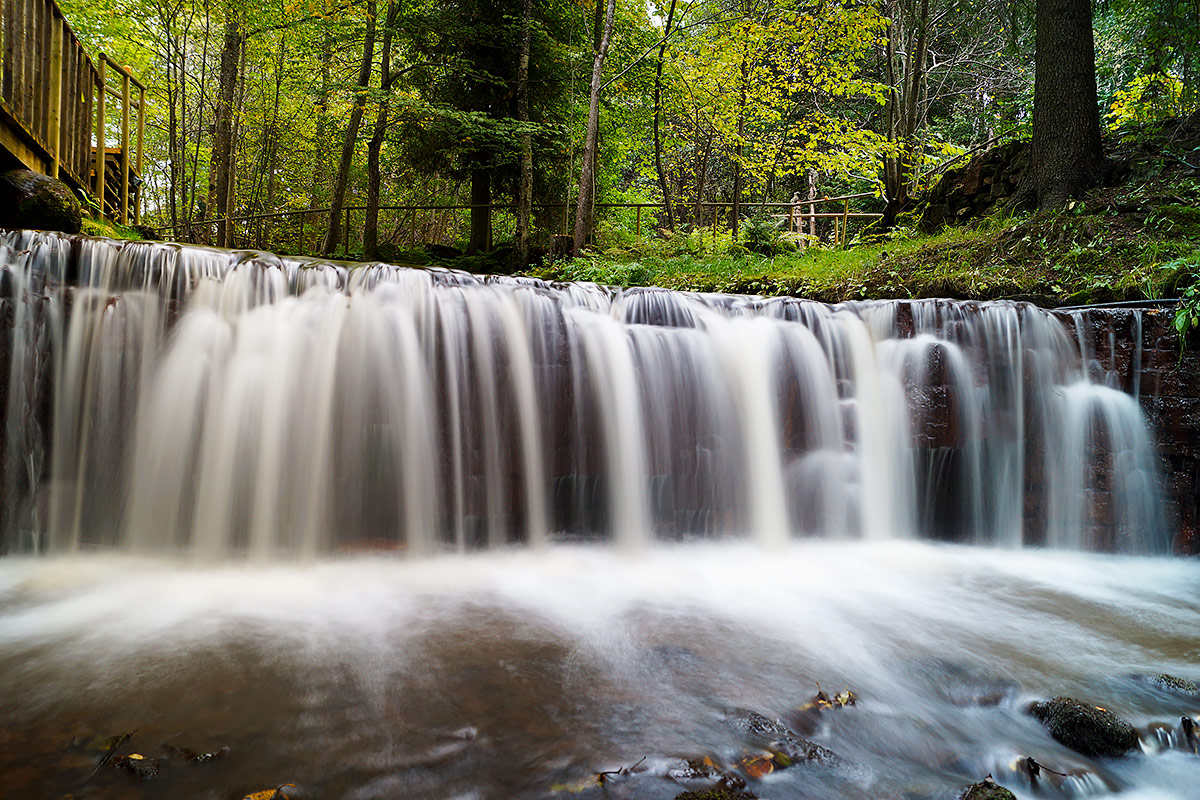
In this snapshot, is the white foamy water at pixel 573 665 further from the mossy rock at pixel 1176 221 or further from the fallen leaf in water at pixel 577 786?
the mossy rock at pixel 1176 221

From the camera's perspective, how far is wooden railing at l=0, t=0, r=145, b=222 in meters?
6.42

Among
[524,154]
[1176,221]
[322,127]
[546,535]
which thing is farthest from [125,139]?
[1176,221]

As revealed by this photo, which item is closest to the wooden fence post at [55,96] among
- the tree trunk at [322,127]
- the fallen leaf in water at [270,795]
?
the tree trunk at [322,127]

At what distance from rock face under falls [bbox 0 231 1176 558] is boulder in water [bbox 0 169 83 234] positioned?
257cm

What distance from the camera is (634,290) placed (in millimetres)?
6320

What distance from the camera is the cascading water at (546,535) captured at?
246 cm

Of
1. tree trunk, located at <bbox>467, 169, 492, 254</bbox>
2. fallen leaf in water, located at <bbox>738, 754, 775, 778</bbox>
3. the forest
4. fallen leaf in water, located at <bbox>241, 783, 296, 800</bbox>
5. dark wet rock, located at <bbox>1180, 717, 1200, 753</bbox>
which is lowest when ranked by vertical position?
dark wet rock, located at <bbox>1180, 717, 1200, 753</bbox>

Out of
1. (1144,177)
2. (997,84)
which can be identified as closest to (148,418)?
(1144,177)

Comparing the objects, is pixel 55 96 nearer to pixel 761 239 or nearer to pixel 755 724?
pixel 755 724

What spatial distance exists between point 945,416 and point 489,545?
425cm

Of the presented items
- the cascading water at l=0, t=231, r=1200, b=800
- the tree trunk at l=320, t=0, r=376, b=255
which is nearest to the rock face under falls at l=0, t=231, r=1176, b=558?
the cascading water at l=0, t=231, r=1200, b=800

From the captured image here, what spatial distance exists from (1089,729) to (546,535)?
351 cm

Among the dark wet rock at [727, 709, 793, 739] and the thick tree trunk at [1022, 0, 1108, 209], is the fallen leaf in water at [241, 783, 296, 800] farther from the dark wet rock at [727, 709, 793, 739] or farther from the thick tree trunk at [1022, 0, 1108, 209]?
the thick tree trunk at [1022, 0, 1108, 209]

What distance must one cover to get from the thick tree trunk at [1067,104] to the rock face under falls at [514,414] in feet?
13.8
